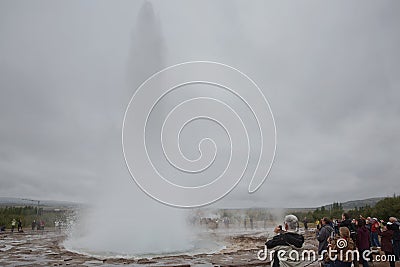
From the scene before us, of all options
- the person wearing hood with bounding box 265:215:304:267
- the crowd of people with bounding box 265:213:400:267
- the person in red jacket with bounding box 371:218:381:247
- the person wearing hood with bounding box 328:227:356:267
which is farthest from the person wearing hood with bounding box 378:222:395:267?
the person wearing hood with bounding box 265:215:304:267

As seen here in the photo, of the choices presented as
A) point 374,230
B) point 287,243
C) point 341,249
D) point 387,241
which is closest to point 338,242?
point 341,249

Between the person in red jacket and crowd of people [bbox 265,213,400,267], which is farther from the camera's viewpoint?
the person in red jacket

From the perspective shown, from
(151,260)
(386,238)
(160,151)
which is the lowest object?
(151,260)

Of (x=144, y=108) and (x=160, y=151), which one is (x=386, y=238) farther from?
(x=144, y=108)

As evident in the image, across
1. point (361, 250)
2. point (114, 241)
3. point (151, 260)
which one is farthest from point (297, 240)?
point (114, 241)

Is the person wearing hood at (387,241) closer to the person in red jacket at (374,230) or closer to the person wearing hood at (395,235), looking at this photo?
the person wearing hood at (395,235)

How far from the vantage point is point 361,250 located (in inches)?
326

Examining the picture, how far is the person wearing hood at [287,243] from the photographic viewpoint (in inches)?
145

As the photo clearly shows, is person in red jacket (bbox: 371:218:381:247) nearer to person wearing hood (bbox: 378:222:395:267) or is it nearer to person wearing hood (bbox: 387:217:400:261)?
person wearing hood (bbox: 387:217:400:261)

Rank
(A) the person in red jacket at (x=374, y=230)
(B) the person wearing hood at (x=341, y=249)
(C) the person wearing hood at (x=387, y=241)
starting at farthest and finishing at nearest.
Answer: (A) the person in red jacket at (x=374, y=230)
(C) the person wearing hood at (x=387, y=241)
(B) the person wearing hood at (x=341, y=249)

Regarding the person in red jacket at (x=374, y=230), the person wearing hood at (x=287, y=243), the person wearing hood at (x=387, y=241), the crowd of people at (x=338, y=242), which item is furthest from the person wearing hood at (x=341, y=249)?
the person in red jacket at (x=374, y=230)

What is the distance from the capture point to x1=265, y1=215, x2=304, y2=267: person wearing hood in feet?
12.1

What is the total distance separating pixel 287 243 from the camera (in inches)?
145

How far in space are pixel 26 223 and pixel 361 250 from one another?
37.1 m
